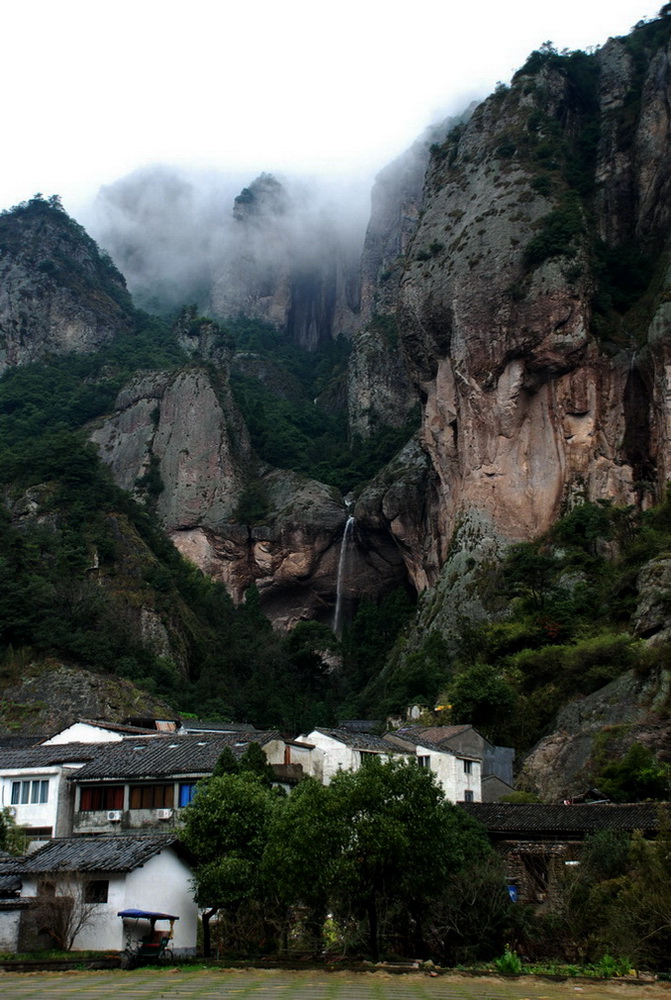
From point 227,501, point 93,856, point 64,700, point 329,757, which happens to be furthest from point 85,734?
point 227,501

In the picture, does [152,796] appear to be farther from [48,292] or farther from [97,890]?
[48,292]

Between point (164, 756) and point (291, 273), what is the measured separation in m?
120

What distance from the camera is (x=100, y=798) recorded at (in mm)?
34656

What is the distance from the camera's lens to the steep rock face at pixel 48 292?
11038cm

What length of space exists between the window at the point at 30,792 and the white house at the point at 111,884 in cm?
779

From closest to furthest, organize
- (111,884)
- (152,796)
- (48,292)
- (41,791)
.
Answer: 1. (111,884)
2. (152,796)
3. (41,791)
4. (48,292)

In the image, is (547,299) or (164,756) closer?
(164,756)

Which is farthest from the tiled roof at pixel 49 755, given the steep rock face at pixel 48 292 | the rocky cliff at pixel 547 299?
the steep rock face at pixel 48 292

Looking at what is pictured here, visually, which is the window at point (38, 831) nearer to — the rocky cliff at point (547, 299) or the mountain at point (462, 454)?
the mountain at point (462, 454)

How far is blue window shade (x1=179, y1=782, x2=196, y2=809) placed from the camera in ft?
109

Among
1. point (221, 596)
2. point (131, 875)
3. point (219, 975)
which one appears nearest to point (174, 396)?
point (221, 596)

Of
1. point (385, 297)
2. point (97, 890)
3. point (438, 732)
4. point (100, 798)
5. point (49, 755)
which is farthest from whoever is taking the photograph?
point (385, 297)

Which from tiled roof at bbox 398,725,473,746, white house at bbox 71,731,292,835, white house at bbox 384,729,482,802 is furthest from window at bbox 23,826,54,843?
tiled roof at bbox 398,725,473,746

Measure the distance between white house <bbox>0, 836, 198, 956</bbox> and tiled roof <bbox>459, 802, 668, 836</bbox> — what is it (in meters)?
10.1
